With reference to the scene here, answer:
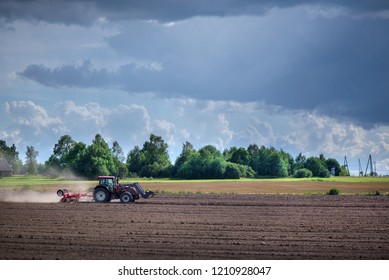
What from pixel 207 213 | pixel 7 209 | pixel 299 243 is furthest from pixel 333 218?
pixel 7 209

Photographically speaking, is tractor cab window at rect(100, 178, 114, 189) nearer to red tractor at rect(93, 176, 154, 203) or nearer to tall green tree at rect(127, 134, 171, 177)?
red tractor at rect(93, 176, 154, 203)

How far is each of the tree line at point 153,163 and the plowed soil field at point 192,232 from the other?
630 inches

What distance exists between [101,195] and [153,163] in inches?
2569

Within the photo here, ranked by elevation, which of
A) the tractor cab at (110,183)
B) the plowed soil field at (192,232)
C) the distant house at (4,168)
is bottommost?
the plowed soil field at (192,232)

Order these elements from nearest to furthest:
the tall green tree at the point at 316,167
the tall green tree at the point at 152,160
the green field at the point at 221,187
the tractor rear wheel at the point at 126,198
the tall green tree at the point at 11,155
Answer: the tractor rear wheel at the point at 126,198 → the green field at the point at 221,187 → the tall green tree at the point at 11,155 → the tall green tree at the point at 152,160 → the tall green tree at the point at 316,167

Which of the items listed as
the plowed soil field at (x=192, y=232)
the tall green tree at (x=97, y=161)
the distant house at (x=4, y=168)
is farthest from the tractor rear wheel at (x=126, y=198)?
the tall green tree at (x=97, y=161)

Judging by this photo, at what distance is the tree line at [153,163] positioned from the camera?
6750 centimetres

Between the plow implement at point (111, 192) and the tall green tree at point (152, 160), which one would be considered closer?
the plow implement at point (111, 192)

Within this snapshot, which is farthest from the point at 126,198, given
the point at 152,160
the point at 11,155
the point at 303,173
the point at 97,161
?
the point at 152,160

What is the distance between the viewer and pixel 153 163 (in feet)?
323

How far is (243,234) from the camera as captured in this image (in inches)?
764

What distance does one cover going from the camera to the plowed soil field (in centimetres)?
1608

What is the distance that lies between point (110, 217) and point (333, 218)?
8871 millimetres

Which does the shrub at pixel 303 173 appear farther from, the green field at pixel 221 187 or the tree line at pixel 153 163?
the green field at pixel 221 187
